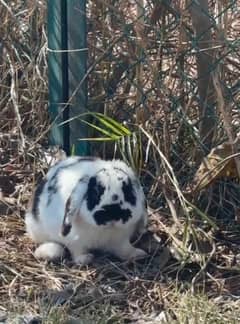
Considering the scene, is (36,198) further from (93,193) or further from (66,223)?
(93,193)

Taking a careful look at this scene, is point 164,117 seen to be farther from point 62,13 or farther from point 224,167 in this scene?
point 62,13

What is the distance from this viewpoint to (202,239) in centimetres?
472

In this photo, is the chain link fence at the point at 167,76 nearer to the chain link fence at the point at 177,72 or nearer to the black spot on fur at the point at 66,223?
the chain link fence at the point at 177,72

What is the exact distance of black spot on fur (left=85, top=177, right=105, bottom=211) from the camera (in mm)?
4438

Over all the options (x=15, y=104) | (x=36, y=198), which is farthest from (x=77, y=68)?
(x=36, y=198)

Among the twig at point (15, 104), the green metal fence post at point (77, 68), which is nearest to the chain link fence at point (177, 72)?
the green metal fence post at point (77, 68)

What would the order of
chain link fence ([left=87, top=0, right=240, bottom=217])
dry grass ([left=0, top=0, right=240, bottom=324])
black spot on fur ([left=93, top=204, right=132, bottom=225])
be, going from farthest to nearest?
chain link fence ([left=87, top=0, right=240, bottom=217]) < black spot on fur ([left=93, top=204, right=132, bottom=225]) < dry grass ([left=0, top=0, right=240, bottom=324])

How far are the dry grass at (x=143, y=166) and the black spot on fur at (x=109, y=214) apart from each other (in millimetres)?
237

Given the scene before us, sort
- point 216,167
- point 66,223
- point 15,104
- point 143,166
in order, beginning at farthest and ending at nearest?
point 15,104 → point 143,166 → point 216,167 → point 66,223

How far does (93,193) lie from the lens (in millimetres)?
4461

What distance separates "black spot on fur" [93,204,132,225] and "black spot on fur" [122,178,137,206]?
63mm

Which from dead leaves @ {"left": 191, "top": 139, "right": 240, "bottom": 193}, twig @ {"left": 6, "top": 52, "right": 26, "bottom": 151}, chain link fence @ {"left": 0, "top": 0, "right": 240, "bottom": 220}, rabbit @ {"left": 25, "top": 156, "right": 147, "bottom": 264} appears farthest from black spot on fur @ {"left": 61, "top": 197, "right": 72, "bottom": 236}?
twig @ {"left": 6, "top": 52, "right": 26, "bottom": 151}

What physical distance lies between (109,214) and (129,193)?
143 mm

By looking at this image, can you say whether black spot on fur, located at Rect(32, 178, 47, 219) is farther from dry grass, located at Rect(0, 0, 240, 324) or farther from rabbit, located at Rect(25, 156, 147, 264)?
dry grass, located at Rect(0, 0, 240, 324)
